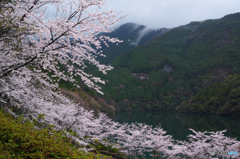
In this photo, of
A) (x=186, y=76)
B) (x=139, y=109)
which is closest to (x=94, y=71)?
(x=139, y=109)

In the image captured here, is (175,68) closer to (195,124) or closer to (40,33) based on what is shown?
(195,124)

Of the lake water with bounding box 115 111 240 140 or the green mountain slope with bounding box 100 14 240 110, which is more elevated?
the green mountain slope with bounding box 100 14 240 110

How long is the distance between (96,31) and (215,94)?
232ft

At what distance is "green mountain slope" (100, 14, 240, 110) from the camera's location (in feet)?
351

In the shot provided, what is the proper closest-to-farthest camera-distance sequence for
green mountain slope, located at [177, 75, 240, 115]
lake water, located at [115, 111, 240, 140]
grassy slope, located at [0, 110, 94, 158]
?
grassy slope, located at [0, 110, 94, 158] < lake water, located at [115, 111, 240, 140] < green mountain slope, located at [177, 75, 240, 115]

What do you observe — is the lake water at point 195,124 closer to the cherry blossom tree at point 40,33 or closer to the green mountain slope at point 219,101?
the green mountain slope at point 219,101

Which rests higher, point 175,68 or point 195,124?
point 175,68

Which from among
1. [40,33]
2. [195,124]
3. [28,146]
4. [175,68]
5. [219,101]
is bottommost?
[195,124]

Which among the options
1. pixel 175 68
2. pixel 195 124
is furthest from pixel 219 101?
pixel 175 68

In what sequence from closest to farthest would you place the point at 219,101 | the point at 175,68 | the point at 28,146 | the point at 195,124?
the point at 28,146 < the point at 195,124 < the point at 219,101 < the point at 175,68

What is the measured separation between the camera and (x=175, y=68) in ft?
456

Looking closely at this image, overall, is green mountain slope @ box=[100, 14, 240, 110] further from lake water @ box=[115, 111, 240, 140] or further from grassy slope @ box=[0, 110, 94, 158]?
grassy slope @ box=[0, 110, 94, 158]

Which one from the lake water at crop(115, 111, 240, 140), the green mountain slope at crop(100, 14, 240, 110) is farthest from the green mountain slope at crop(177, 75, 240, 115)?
the green mountain slope at crop(100, 14, 240, 110)

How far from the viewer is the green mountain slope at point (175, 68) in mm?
107000
